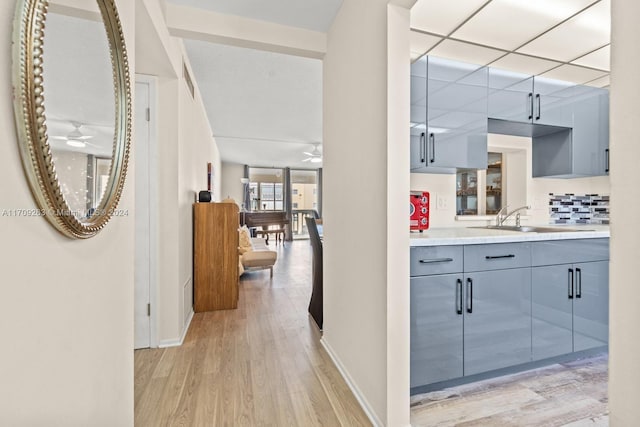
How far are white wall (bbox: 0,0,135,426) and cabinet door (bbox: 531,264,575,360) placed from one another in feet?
7.57

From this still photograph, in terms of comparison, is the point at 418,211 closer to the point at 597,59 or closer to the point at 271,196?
the point at 597,59

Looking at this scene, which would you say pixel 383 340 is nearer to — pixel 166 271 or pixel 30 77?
pixel 30 77

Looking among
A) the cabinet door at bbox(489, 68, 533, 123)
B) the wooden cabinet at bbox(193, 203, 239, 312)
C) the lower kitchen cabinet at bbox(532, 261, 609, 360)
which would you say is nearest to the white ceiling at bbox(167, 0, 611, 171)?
the cabinet door at bbox(489, 68, 533, 123)

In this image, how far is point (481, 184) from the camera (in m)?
2.93

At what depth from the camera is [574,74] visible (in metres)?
2.53

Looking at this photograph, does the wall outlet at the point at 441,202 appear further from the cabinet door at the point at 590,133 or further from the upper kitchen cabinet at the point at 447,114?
the cabinet door at the point at 590,133

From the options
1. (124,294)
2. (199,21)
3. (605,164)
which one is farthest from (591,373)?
(199,21)

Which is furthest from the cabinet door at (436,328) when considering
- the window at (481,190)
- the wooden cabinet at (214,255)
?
the wooden cabinet at (214,255)

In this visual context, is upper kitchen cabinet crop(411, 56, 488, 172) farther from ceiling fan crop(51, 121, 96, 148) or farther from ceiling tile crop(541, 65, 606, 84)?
ceiling fan crop(51, 121, 96, 148)

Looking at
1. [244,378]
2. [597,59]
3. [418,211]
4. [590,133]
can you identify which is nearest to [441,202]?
[418,211]

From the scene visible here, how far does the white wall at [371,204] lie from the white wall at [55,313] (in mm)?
1126

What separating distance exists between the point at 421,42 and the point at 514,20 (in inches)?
21.9

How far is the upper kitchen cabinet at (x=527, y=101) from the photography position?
7.29ft

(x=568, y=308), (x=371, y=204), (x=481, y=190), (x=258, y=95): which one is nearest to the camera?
(x=371, y=204)
